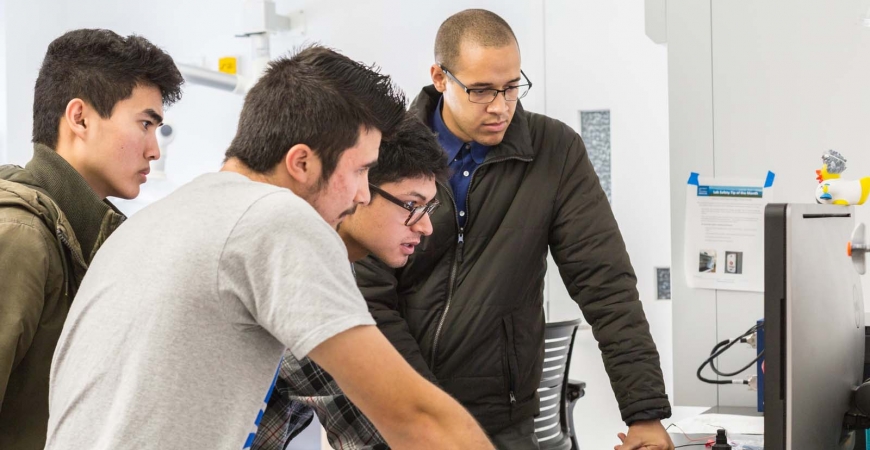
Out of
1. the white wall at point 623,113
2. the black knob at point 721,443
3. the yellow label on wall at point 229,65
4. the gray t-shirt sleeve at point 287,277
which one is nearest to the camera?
the gray t-shirt sleeve at point 287,277

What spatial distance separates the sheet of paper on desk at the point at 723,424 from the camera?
190 centimetres

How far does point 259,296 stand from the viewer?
939 mm

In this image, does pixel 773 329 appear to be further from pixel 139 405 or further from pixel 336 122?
pixel 139 405

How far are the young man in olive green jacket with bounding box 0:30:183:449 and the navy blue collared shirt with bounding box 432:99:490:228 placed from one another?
1.94 feet

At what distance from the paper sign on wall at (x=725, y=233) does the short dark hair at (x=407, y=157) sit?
0.96m

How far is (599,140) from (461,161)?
189 centimetres

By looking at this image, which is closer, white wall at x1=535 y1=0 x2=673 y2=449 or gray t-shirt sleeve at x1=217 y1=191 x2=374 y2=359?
gray t-shirt sleeve at x1=217 y1=191 x2=374 y2=359

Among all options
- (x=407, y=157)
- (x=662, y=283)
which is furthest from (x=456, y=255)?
(x=662, y=283)

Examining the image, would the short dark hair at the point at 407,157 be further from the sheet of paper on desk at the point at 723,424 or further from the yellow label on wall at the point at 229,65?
the yellow label on wall at the point at 229,65

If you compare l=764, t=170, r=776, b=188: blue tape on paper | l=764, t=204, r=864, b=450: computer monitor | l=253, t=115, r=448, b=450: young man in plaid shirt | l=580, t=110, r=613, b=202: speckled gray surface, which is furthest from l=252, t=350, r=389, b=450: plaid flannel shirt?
l=580, t=110, r=613, b=202: speckled gray surface

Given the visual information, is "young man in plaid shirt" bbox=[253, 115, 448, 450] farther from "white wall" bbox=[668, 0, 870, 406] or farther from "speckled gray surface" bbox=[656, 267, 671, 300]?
"speckled gray surface" bbox=[656, 267, 671, 300]

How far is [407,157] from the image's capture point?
162cm

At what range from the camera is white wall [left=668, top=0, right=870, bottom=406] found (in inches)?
86.7

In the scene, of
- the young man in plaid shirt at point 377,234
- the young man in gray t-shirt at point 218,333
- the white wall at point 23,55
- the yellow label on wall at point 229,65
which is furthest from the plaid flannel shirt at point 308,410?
the white wall at point 23,55
